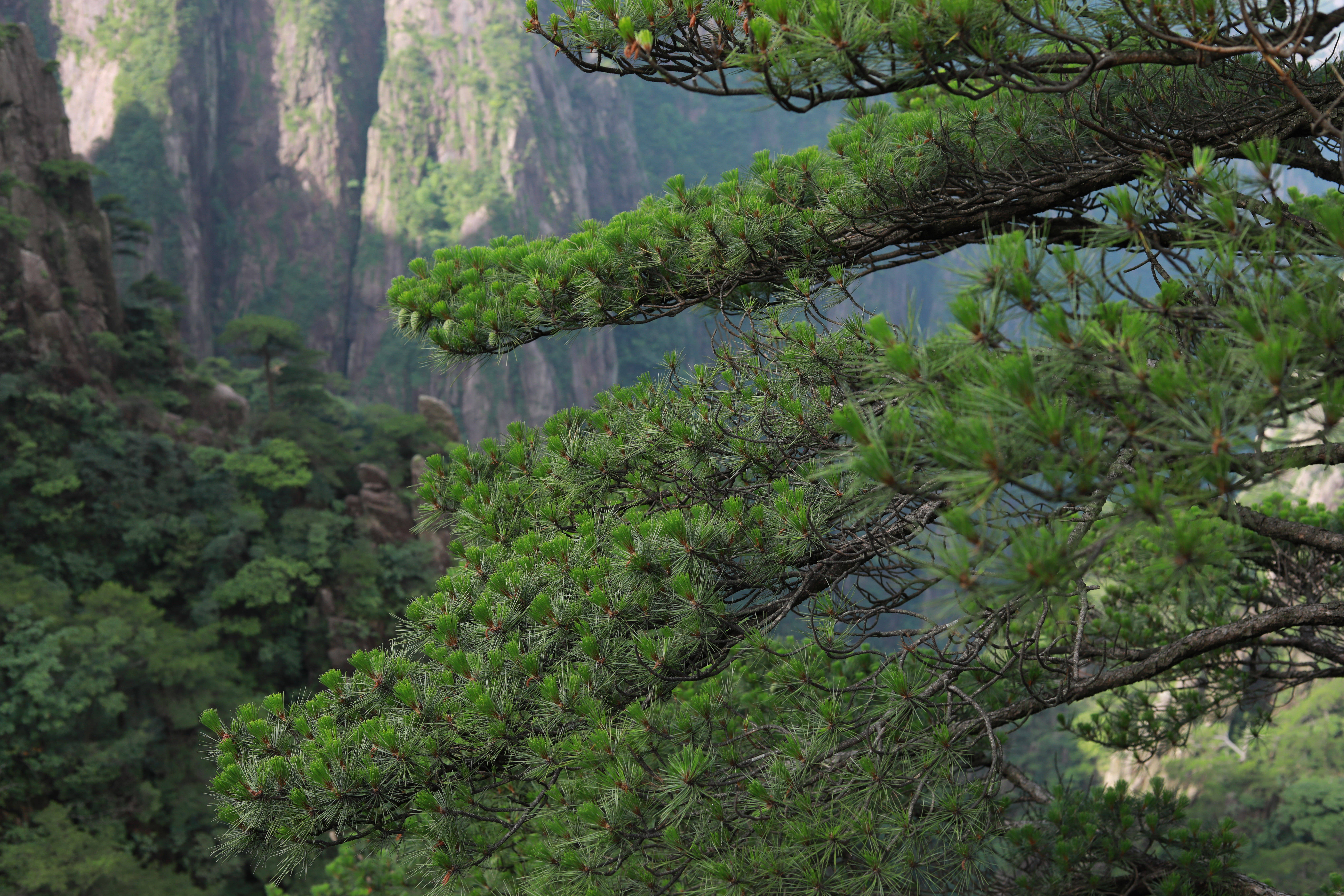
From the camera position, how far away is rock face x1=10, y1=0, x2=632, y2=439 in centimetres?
2622

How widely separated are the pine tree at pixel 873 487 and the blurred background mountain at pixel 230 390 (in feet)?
0.93

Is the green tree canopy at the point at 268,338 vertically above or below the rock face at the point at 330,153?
below

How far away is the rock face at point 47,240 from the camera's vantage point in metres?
12.7

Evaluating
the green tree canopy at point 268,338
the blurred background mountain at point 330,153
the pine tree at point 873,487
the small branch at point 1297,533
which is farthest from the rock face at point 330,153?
the small branch at point 1297,533

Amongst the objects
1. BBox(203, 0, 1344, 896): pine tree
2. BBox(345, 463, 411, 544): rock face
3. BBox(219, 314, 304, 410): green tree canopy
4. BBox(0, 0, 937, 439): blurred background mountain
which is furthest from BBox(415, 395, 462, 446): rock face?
BBox(203, 0, 1344, 896): pine tree

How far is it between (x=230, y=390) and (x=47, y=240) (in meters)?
4.40

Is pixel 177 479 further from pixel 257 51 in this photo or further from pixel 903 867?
pixel 257 51

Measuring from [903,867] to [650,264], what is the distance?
1982 mm

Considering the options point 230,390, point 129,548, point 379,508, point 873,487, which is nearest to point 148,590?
point 129,548

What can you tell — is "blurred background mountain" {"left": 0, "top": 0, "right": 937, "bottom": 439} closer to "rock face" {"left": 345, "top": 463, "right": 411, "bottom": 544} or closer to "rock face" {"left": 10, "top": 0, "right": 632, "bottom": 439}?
"rock face" {"left": 10, "top": 0, "right": 632, "bottom": 439}

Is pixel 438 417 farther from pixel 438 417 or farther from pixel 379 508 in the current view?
pixel 379 508

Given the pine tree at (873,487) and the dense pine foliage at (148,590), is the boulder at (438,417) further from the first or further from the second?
the pine tree at (873,487)

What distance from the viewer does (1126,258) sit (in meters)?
1.46

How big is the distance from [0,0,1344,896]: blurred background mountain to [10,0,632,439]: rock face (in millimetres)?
119
